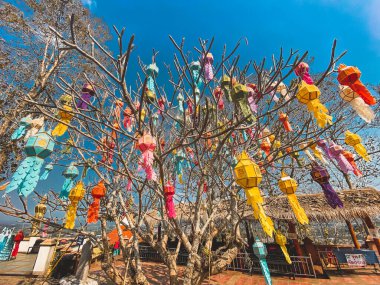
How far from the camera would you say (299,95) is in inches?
82.1

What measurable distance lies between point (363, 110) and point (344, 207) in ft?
26.2

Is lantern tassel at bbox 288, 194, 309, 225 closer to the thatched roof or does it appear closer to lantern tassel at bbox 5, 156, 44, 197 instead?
lantern tassel at bbox 5, 156, 44, 197

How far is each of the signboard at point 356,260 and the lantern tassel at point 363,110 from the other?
839 centimetres

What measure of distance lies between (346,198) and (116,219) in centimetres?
947

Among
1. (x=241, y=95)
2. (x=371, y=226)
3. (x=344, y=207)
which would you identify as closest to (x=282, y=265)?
(x=344, y=207)

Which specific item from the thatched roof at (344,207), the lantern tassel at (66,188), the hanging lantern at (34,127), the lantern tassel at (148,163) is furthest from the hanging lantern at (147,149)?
the thatched roof at (344,207)

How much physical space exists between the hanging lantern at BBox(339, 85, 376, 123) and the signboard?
330 inches

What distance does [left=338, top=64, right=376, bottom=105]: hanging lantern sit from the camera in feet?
7.45

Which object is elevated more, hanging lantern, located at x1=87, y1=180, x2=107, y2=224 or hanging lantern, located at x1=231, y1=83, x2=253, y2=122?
hanging lantern, located at x1=231, y1=83, x2=253, y2=122

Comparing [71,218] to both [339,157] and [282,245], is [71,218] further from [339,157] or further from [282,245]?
[339,157]

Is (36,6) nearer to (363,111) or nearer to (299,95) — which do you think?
(299,95)

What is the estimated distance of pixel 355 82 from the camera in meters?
2.29

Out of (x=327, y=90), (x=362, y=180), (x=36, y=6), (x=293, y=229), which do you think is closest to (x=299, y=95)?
(x=293, y=229)

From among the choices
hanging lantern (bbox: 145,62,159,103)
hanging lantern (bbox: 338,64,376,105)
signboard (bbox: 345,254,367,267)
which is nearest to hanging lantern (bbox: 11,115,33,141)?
hanging lantern (bbox: 145,62,159,103)
